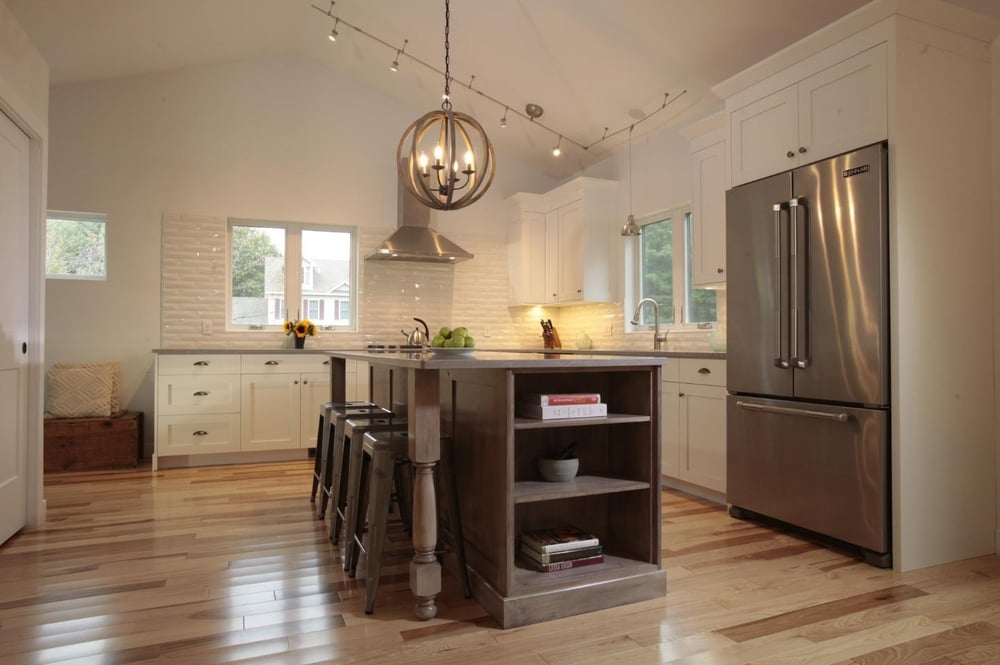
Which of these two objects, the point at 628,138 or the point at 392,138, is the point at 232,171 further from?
the point at 628,138

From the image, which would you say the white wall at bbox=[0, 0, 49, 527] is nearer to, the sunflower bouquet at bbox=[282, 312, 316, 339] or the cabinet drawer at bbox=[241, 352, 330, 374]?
the cabinet drawer at bbox=[241, 352, 330, 374]

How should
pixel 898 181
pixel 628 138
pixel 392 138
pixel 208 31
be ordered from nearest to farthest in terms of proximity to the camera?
pixel 898 181
pixel 208 31
pixel 628 138
pixel 392 138

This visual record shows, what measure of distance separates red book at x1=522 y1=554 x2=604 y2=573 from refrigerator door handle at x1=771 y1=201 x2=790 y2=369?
1.43 meters

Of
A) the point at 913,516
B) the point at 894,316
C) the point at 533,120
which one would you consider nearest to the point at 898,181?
the point at 894,316

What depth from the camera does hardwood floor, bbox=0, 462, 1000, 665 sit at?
1.97 meters

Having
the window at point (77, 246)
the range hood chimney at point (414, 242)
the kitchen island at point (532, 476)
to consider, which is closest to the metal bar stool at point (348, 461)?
the kitchen island at point (532, 476)

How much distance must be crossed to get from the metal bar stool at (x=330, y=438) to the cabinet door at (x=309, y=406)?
1427 millimetres

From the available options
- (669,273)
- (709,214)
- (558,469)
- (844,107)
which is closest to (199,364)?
(558,469)

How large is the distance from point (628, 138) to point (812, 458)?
3474 millimetres

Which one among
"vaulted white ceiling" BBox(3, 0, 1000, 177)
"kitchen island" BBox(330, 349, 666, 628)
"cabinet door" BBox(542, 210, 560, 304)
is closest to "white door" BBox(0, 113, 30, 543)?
"vaulted white ceiling" BBox(3, 0, 1000, 177)

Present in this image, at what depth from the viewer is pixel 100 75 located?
17.1 ft

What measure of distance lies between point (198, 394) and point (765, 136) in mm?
4345

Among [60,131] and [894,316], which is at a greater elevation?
[60,131]

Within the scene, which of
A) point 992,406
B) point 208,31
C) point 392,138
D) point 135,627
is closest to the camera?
point 135,627
